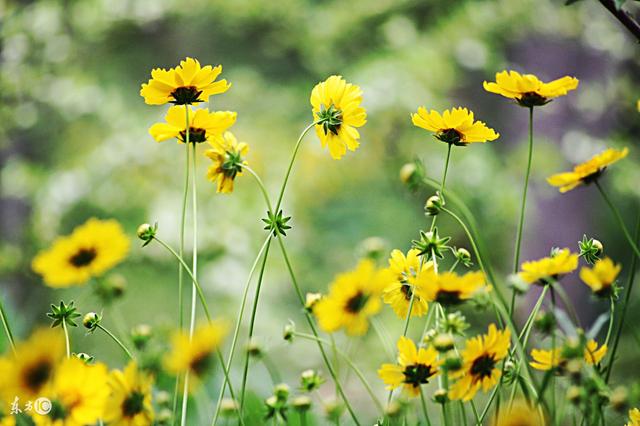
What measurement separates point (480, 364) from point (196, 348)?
16 centimetres

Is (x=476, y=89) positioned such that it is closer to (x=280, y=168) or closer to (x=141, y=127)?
(x=280, y=168)

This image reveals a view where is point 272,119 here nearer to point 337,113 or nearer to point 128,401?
point 337,113

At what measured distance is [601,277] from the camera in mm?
408

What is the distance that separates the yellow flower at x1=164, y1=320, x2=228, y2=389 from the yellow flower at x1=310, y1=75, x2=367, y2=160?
0.19 m

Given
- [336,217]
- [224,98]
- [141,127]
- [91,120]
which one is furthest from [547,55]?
[91,120]

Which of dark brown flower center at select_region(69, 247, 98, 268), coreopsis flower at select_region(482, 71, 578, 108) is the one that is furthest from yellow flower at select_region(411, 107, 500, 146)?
dark brown flower center at select_region(69, 247, 98, 268)

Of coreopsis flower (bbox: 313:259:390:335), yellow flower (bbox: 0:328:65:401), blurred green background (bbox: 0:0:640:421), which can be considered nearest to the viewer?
yellow flower (bbox: 0:328:65:401)

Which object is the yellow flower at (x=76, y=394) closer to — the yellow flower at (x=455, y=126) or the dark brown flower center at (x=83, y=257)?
the dark brown flower center at (x=83, y=257)

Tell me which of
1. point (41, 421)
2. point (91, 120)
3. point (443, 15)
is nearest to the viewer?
point (41, 421)

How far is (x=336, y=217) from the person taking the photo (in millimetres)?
3584

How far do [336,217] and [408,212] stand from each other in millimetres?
365

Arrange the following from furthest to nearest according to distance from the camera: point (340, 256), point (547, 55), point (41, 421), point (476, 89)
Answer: point (476, 89) → point (340, 256) → point (547, 55) → point (41, 421)

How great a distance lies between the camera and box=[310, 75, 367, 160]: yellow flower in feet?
1.72

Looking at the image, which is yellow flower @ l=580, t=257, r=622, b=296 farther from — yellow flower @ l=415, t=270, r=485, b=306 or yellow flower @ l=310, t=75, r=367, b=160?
yellow flower @ l=310, t=75, r=367, b=160
